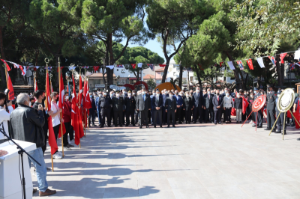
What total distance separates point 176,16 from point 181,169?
66.4 ft

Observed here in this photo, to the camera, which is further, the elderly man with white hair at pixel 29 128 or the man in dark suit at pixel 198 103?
the man in dark suit at pixel 198 103

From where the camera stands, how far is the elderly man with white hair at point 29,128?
4.48 metres

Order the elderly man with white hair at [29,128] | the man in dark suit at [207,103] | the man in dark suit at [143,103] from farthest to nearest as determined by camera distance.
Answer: the man in dark suit at [207,103] < the man in dark suit at [143,103] < the elderly man with white hair at [29,128]

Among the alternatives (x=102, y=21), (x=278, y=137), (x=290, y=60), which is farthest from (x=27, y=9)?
(x=290, y=60)

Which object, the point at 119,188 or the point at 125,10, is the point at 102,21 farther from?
the point at 119,188

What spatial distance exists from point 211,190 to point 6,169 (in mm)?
3440

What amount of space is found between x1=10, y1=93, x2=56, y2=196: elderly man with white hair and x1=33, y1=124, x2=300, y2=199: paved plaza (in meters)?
0.40

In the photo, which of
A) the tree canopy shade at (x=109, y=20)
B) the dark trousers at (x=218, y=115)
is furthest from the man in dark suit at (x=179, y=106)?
the tree canopy shade at (x=109, y=20)

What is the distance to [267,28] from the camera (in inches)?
337

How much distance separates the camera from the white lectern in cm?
341

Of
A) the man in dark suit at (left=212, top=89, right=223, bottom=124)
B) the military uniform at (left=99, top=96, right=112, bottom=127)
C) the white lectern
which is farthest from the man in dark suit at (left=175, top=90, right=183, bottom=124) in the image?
the white lectern

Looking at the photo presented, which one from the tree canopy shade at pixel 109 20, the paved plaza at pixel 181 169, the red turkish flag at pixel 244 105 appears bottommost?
the paved plaza at pixel 181 169

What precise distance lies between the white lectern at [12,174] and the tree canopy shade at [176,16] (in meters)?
21.3

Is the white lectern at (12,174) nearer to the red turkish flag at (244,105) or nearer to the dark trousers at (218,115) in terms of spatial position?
the dark trousers at (218,115)
